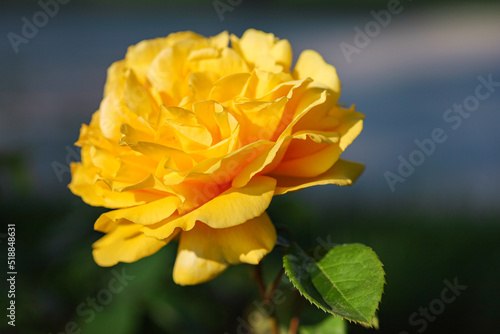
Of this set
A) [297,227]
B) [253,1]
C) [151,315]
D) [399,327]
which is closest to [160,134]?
[151,315]

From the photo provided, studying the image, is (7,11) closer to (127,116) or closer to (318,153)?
(127,116)
